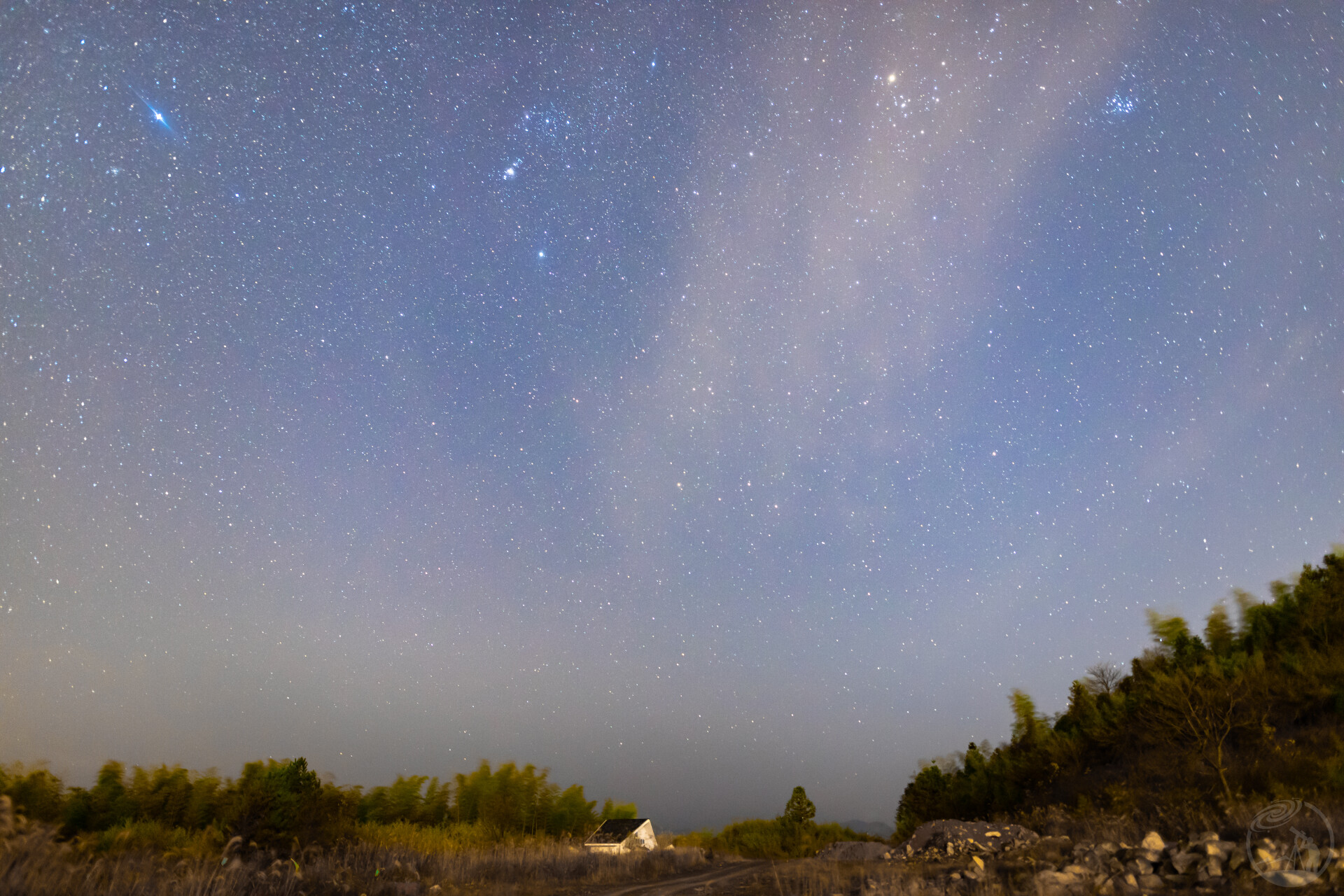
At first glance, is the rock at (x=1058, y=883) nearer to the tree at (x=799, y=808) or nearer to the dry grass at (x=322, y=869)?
the dry grass at (x=322, y=869)

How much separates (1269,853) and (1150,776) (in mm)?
25966

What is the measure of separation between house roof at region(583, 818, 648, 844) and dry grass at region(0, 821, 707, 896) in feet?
37.8

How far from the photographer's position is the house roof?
119 feet

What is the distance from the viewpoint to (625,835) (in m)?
38.3

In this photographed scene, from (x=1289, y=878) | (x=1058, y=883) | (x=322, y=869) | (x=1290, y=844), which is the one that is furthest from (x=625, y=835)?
(x=1289, y=878)

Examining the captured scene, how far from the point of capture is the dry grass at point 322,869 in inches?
278

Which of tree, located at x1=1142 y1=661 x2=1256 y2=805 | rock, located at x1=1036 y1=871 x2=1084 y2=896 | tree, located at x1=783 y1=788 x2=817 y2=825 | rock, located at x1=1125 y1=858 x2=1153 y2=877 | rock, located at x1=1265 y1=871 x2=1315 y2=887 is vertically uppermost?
tree, located at x1=1142 y1=661 x2=1256 y2=805

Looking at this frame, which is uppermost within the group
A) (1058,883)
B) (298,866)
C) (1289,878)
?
(1289,878)

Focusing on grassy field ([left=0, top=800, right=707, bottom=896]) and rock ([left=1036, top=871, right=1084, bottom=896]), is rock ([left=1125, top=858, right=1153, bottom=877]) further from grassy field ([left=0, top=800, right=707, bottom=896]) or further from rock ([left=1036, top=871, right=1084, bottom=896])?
grassy field ([left=0, top=800, right=707, bottom=896])

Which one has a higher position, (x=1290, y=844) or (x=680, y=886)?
(x=1290, y=844)

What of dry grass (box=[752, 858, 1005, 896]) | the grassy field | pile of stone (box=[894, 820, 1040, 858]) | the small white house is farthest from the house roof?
dry grass (box=[752, 858, 1005, 896])

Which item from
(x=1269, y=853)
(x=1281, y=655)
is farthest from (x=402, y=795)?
(x=1281, y=655)

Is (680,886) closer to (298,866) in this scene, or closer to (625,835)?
(298,866)

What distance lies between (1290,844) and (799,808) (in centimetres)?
4805
